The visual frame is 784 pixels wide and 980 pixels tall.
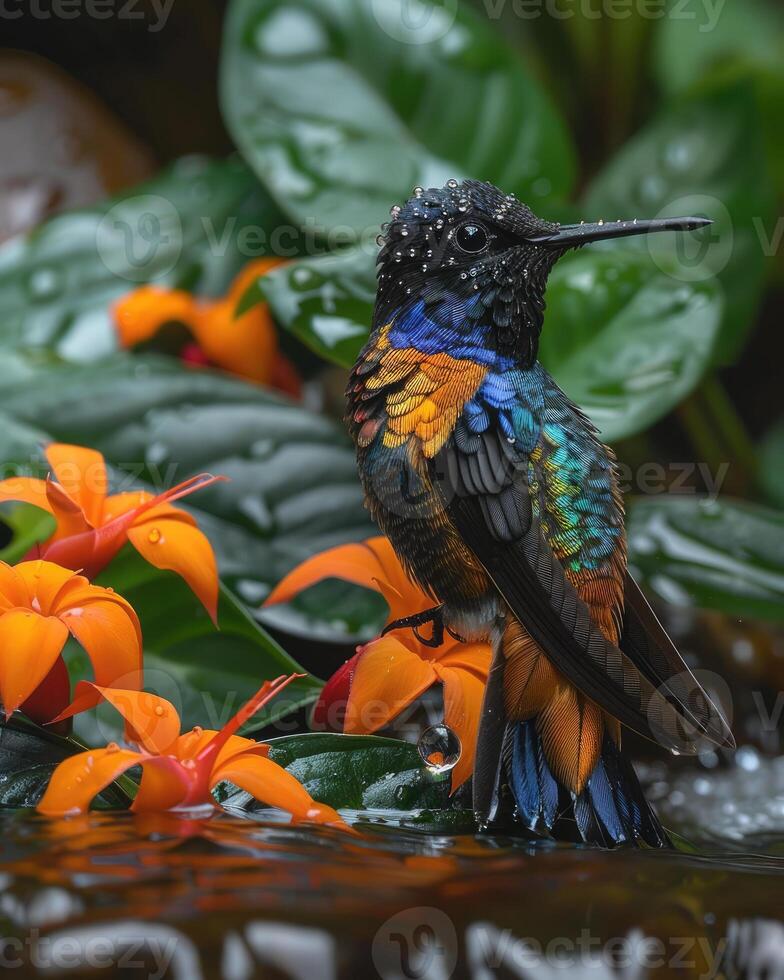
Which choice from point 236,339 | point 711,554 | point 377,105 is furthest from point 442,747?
point 377,105

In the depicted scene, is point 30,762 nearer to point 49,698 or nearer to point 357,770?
point 49,698

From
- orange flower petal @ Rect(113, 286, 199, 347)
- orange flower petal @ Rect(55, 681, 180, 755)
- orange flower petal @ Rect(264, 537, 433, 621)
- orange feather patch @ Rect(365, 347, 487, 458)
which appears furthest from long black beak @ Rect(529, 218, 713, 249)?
orange flower petal @ Rect(113, 286, 199, 347)

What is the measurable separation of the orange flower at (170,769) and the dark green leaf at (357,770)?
0.10 meters

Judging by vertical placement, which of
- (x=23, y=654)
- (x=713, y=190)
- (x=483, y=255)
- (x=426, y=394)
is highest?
(x=713, y=190)

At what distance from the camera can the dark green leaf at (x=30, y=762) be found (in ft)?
3.19

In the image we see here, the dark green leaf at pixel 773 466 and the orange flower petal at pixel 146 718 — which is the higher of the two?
the dark green leaf at pixel 773 466

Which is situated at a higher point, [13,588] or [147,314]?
[147,314]

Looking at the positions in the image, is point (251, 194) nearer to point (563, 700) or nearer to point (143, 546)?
point (143, 546)

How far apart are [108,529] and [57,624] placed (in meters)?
0.16

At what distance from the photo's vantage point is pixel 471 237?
1.10 meters

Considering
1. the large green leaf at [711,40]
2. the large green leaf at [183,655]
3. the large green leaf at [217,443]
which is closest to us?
the large green leaf at [183,655]

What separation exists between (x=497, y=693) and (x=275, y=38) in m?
1.53

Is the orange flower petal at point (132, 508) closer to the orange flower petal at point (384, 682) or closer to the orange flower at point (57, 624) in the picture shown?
the orange flower at point (57, 624)

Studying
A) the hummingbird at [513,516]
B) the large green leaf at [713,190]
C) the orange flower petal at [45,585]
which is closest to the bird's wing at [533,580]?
the hummingbird at [513,516]
